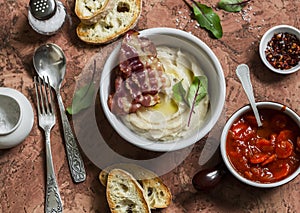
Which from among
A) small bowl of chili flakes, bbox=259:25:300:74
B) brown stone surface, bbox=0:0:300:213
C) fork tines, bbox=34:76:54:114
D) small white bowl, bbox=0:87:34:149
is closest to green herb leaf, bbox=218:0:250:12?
brown stone surface, bbox=0:0:300:213

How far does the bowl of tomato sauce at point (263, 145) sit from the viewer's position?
307cm

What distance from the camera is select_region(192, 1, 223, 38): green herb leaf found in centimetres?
326

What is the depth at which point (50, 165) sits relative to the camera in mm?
3178

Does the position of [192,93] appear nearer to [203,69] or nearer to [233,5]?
[203,69]

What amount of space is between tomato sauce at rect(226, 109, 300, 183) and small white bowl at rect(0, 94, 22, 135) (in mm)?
951

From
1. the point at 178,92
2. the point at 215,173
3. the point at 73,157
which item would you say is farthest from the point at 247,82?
the point at 73,157

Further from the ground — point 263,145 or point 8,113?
point 8,113

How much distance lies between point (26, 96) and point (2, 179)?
40cm

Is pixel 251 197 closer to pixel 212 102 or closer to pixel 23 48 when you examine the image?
pixel 212 102

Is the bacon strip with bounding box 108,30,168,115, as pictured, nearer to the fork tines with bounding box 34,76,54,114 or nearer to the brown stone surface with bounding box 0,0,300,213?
the brown stone surface with bounding box 0,0,300,213

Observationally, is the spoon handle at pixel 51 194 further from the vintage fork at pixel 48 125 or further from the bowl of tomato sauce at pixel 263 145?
the bowl of tomato sauce at pixel 263 145

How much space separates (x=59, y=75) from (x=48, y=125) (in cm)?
24

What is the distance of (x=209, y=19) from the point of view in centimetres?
326

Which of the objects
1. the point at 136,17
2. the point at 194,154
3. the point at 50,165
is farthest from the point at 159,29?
the point at 50,165
